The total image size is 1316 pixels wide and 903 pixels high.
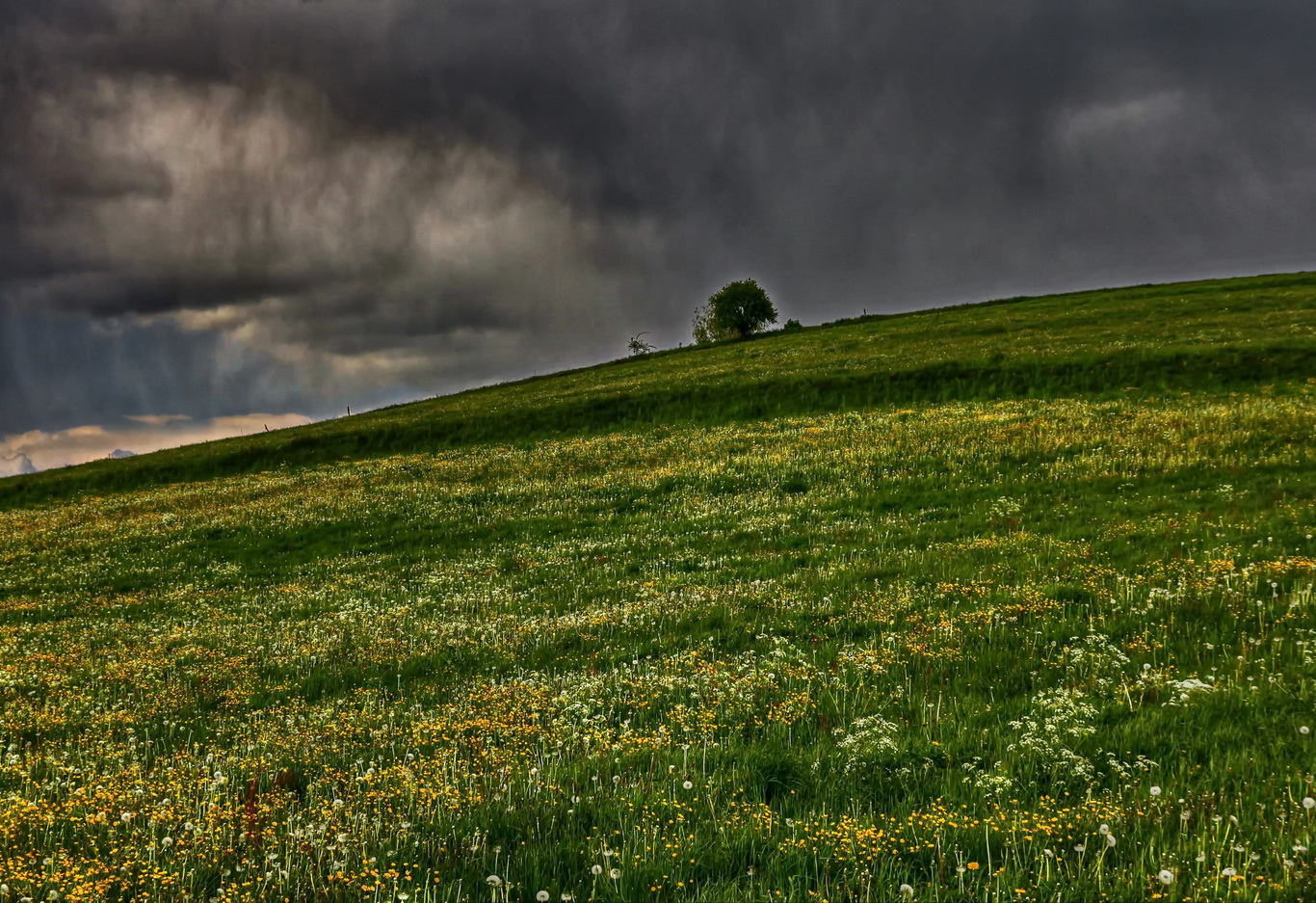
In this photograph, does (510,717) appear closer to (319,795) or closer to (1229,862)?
(319,795)

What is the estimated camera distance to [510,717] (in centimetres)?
807

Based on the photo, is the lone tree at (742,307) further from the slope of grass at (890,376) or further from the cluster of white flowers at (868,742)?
the cluster of white flowers at (868,742)

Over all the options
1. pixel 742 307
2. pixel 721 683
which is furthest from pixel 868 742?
pixel 742 307

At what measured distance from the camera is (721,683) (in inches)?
347

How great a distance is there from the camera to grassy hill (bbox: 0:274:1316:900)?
479cm

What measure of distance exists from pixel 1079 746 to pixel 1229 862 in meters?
1.88

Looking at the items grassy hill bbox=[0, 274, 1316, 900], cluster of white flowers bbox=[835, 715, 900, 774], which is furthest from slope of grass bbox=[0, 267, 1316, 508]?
cluster of white flowers bbox=[835, 715, 900, 774]

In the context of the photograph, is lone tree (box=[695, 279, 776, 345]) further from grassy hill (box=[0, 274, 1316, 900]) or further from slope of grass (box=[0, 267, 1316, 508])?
grassy hill (box=[0, 274, 1316, 900])

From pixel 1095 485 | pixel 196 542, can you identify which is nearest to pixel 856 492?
pixel 1095 485

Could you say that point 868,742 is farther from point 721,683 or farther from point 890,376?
A: point 890,376

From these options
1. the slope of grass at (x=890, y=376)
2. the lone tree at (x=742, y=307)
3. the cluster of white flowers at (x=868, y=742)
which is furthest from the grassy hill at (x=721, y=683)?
the lone tree at (x=742, y=307)

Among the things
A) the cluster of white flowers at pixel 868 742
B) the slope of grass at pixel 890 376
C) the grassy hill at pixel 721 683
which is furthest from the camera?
the slope of grass at pixel 890 376

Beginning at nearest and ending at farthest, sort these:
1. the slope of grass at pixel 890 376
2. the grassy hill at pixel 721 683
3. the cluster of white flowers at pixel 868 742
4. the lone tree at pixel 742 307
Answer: the grassy hill at pixel 721 683 < the cluster of white flowers at pixel 868 742 < the slope of grass at pixel 890 376 < the lone tree at pixel 742 307

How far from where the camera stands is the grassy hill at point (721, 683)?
4785 millimetres
